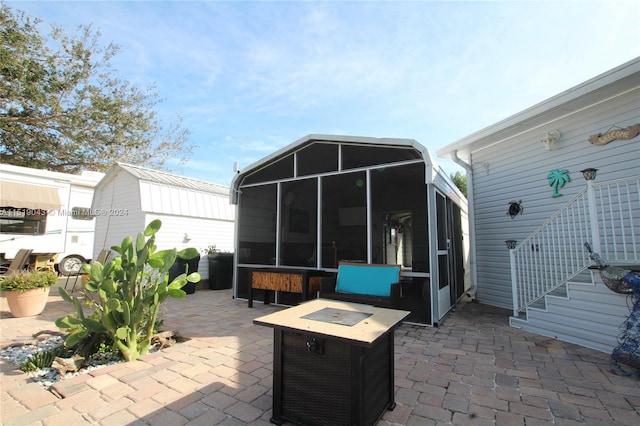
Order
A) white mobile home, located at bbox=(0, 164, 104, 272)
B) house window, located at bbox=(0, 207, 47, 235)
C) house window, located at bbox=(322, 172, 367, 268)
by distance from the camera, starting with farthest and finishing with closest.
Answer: house window, located at bbox=(0, 207, 47, 235), white mobile home, located at bbox=(0, 164, 104, 272), house window, located at bbox=(322, 172, 367, 268)

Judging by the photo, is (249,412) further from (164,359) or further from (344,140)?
(344,140)

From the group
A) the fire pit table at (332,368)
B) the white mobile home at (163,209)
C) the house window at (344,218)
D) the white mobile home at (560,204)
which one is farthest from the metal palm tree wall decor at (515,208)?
the white mobile home at (163,209)

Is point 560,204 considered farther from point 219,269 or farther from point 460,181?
point 460,181

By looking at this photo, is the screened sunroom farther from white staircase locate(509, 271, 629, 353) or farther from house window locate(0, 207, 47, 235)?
house window locate(0, 207, 47, 235)

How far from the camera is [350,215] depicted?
17.6 feet

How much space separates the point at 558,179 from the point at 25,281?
349 inches

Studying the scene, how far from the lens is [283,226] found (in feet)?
19.9

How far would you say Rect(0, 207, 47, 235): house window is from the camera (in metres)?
8.18

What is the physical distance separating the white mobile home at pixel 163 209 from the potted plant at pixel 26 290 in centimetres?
262

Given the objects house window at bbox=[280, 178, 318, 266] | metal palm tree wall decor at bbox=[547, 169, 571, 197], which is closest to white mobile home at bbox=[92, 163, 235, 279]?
house window at bbox=[280, 178, 318, 266]

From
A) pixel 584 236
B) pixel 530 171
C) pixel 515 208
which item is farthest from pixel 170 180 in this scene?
pixel 584 236

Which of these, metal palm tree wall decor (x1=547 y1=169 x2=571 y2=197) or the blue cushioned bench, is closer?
the blue cushioned bench

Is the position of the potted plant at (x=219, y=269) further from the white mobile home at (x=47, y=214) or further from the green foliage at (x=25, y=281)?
the white mobile home at (x=47, y=214)

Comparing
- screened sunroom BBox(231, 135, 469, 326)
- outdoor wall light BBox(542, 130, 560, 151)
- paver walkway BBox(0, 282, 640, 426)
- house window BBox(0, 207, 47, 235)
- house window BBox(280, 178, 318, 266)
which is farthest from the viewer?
house window BBox(0, 207, 47, 235)
